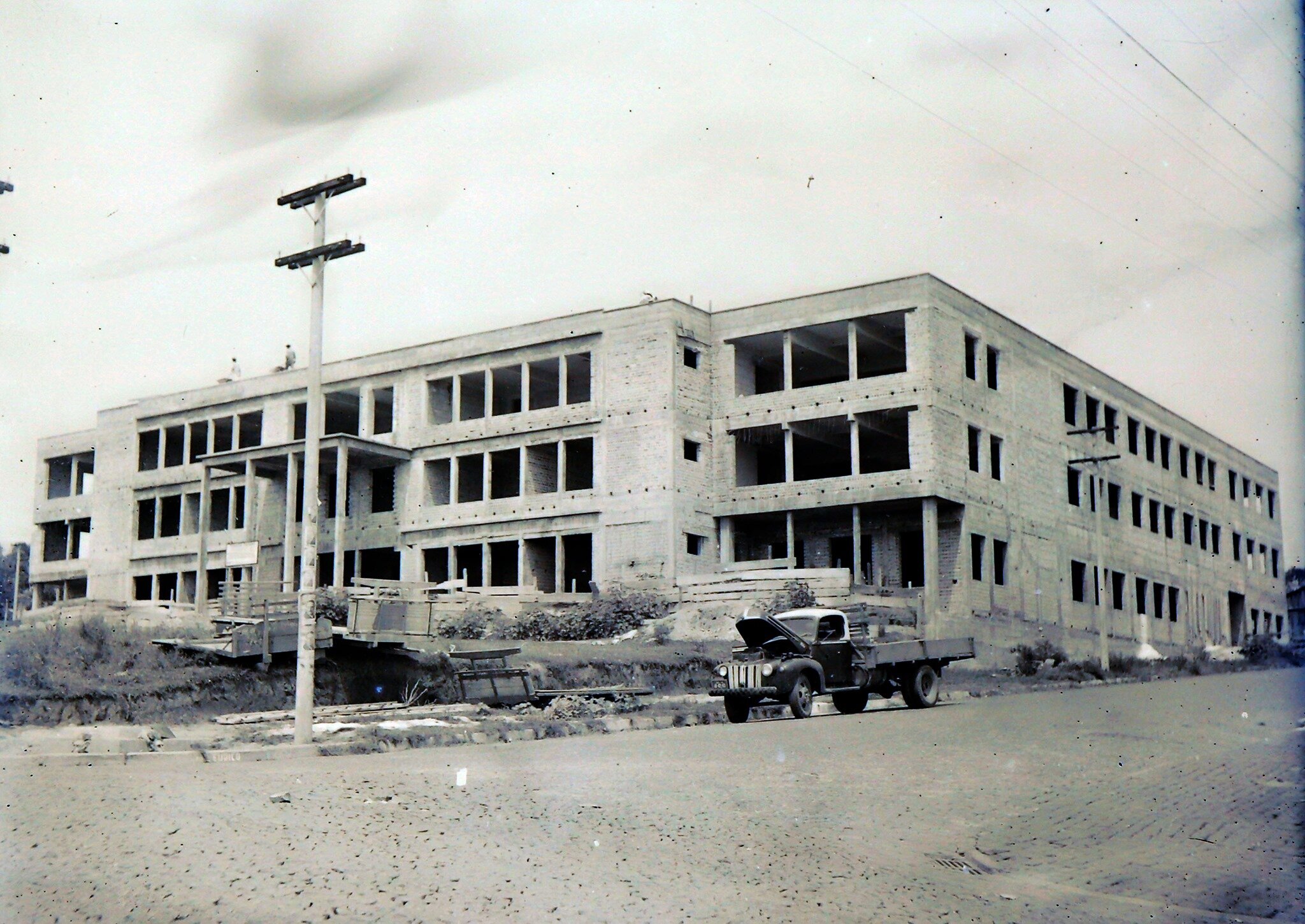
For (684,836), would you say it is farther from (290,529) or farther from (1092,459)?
(1092,459)

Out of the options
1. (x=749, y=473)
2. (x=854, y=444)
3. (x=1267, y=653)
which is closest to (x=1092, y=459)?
(x=854, y=444)

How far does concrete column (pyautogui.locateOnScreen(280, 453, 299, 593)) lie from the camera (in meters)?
33.4

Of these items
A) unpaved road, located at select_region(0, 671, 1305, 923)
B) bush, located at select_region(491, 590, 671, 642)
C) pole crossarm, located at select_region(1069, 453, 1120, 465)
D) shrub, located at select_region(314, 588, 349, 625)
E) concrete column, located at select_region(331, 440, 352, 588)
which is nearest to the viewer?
unpaved road, located at select_region(0, 671, 1305, 923)

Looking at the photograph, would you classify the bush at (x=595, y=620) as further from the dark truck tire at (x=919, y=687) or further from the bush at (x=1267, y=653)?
the bush at (x=1267, y=653)

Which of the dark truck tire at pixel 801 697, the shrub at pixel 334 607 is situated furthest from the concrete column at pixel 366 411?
the dark truck tire at pixel 801 697

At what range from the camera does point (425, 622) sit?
2973 centimetres

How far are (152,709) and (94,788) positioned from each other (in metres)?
11.5

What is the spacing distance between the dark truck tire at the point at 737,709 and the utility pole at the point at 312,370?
22.9ft

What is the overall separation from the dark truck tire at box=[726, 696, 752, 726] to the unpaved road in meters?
5.05

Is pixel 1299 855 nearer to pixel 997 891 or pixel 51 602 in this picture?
pixel 997 891

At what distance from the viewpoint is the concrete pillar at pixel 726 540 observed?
46.6 meters

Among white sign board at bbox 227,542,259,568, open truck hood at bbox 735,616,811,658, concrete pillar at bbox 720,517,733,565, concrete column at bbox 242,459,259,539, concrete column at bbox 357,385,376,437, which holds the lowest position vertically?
open truck hood at bbox 735,616,811,658

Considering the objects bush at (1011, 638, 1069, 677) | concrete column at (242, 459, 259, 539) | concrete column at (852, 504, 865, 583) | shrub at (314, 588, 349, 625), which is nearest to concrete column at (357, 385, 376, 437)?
concrete column at (242, 459, 259, 539)

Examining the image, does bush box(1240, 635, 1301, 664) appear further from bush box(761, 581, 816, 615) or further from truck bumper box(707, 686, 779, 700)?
truck bumper box(707, 686, 779, 700)
